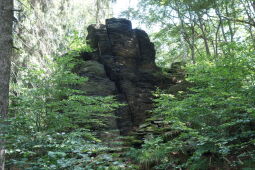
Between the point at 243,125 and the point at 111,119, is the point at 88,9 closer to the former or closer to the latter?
the point at 111,119

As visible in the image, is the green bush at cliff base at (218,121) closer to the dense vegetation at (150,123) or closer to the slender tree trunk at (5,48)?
the dense vegetation at (150,123)

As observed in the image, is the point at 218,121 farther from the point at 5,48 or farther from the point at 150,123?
the point at 5,48

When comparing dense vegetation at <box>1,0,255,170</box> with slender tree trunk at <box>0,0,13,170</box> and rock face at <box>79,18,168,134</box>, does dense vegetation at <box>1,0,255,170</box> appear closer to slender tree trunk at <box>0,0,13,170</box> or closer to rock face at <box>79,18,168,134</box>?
slender tree trunk at <box>0,0,13,170</box>

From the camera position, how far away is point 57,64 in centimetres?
628

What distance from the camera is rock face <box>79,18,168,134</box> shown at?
10.4 meters

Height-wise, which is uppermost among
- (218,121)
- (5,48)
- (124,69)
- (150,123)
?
(124,69)

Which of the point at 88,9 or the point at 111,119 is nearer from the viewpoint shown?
the point at 111,119

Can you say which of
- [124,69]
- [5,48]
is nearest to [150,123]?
[124,69]

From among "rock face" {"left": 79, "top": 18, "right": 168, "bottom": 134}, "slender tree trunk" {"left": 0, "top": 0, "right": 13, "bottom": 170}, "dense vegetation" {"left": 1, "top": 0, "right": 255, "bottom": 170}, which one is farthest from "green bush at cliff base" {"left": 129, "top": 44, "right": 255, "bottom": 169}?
"slender tree trunk" {"left": 0, "top": 0, "right": 13, "bottom": 170}

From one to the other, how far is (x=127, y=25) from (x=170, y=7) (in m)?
4.03

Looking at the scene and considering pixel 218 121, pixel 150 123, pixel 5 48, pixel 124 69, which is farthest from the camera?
Answer: pixel 124 69

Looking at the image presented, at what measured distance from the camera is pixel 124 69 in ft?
38.1

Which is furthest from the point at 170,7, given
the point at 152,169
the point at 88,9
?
the point at 152,169

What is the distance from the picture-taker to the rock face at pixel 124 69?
34.2 ft
